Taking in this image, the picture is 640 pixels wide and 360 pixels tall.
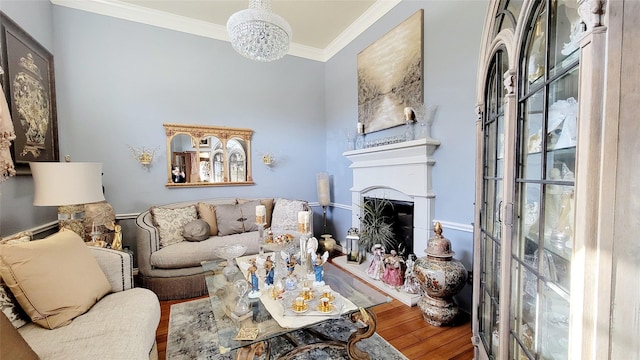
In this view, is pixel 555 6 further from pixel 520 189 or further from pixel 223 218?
pixel 223 218

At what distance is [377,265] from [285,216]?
1.37 meters

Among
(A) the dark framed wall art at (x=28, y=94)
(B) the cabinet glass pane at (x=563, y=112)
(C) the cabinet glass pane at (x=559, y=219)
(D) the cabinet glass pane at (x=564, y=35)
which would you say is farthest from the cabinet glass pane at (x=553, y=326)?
(A) the dark framed wall art at (x=28, y=94)

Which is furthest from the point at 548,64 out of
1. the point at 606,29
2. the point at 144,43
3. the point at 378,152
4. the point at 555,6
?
the point at 144,43

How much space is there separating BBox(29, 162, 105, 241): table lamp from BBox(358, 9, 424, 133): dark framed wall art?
2830 millimetres

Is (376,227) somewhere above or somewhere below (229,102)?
below

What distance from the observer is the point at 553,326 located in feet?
2.88

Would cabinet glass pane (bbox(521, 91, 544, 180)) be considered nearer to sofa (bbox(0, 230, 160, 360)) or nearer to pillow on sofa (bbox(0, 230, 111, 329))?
sofa (bbox(0, 230, 160, 360))

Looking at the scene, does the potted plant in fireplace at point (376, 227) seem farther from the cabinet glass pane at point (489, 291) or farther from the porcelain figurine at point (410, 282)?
the cabinet glass pane at point (489, 291)

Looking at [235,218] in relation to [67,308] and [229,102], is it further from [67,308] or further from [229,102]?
[67,308]

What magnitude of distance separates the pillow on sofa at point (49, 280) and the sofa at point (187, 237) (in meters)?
1.10

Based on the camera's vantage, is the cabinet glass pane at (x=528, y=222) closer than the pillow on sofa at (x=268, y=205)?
Yes

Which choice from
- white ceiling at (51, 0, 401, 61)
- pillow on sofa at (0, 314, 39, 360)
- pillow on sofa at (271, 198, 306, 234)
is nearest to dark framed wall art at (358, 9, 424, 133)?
white ceiling at (51, 0, 401, 61)

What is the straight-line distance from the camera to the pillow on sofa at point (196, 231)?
287 cm

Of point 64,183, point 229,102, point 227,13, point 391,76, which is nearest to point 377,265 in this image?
point 391,76
